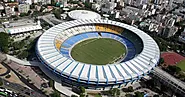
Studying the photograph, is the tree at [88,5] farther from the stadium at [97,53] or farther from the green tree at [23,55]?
the green tree at [23,55]

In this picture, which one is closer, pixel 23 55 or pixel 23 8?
pixel 23 55

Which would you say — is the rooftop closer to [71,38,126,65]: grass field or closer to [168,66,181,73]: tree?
[71,38,126,65]: grass field

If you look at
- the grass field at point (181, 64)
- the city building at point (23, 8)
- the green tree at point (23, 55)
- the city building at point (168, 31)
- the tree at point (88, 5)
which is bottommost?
the grass field at point (181, 64)

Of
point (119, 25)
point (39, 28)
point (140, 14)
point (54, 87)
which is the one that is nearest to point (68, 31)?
point (39, 28)

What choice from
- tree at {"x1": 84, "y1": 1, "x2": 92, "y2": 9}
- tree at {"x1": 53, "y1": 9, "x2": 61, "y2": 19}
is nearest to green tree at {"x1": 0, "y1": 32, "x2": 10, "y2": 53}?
tree at {"x1": 53, "y1": 9, "x2": 61, "y2": 19}

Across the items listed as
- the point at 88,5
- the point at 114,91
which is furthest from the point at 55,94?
the point at 88,5

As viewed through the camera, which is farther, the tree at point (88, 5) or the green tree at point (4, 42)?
the tree at point (88, 5)

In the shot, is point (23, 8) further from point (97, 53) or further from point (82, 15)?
point (97, 53)

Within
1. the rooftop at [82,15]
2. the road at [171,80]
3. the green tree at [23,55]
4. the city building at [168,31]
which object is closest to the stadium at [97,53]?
the road at [171,80]
